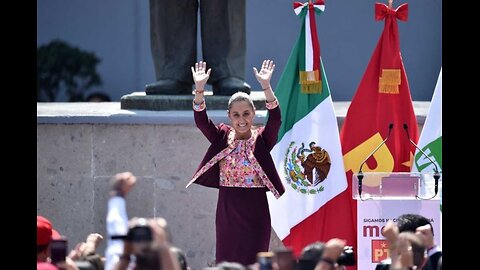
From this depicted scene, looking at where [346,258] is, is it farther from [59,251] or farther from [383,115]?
[383,115]

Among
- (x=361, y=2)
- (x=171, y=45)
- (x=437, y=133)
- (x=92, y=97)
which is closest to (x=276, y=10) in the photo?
(x=361, y=2)

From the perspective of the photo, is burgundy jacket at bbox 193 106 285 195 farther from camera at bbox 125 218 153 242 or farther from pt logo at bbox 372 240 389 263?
camera at bbox 125 218 153 242

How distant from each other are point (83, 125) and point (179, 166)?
0.63 metres

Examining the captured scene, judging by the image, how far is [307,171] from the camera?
24.9ft

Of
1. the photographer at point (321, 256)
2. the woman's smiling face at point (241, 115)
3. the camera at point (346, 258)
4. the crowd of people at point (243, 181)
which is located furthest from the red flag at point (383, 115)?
the photographer at point (321, 256)

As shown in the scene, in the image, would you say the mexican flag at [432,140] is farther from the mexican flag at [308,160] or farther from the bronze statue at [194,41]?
the bronze statue at [194,41]

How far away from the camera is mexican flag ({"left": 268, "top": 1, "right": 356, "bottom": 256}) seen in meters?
7.57

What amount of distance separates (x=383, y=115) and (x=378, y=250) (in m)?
0.84

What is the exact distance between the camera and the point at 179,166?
25.9 ft

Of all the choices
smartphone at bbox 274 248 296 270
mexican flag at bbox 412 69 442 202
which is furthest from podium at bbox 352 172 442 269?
smartphone at bbox 274 248 296 270

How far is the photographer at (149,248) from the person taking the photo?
4844mm

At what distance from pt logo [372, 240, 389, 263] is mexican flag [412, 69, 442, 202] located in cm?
52

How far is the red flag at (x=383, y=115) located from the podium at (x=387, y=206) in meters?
0.33

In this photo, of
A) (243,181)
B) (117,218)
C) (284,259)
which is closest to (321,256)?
(284,259)
